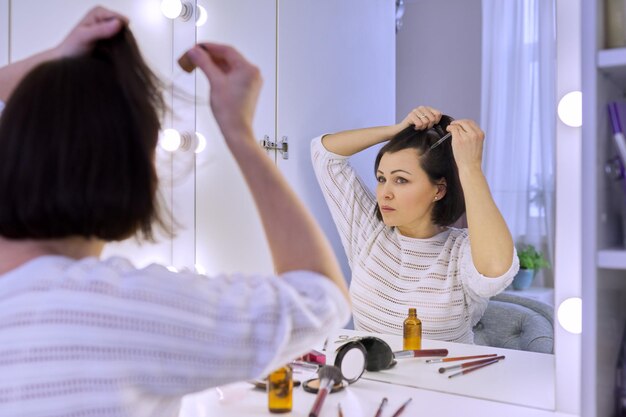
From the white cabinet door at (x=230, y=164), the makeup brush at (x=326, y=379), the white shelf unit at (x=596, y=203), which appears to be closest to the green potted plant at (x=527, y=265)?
the white shelf unit at (x=596, y=203)

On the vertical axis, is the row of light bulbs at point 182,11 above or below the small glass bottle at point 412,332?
above

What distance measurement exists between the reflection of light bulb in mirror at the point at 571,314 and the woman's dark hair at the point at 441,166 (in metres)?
0.23

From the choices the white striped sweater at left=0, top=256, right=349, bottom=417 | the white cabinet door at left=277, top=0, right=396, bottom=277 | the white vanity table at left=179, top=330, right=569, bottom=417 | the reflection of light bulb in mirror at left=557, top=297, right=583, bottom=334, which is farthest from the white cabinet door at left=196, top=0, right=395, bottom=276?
the white striped sweater at left=0, top=256, right=349, bottom=417

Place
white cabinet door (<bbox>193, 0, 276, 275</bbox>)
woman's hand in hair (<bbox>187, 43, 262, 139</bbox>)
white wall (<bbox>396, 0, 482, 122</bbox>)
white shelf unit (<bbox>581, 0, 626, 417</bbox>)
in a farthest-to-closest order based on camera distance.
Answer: white cabinet door (<bbox>193, 0, 276, 275</bbox>), white wall (<bbox>396, 0, 482, 122</bbox>), white shelf unit (<bbox>581, 0, 626, 417</bbox>), woman's hand in hair (<bbox>187, 43, 262, 139</bbox>)

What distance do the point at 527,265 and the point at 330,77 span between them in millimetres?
535

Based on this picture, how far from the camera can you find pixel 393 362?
108cm

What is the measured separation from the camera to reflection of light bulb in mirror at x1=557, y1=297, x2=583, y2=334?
0.92 m

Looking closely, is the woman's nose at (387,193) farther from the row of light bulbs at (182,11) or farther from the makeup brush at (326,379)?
the row of light bulbs at (182,11)

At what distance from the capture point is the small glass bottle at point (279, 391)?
3.11 feet

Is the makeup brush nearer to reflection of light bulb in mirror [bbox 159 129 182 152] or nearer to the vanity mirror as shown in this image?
the vanity mirror

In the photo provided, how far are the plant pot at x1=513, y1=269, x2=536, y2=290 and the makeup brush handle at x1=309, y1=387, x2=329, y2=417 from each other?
368 mm

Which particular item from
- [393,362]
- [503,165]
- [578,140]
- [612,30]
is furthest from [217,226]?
[612,30]

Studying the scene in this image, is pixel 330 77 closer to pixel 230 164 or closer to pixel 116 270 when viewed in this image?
pixel 230 164

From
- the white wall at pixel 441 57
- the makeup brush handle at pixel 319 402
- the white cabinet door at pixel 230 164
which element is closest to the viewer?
the makeup brush handle at pixel 319 402
